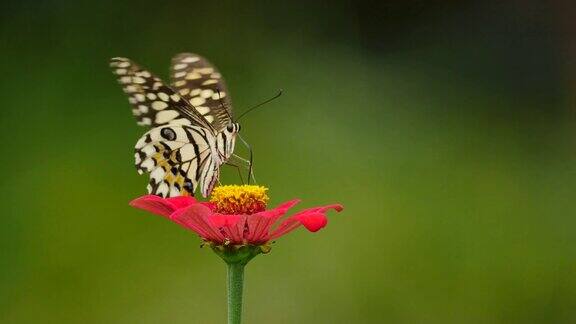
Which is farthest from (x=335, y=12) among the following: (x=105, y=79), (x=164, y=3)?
(x=105, y=79)

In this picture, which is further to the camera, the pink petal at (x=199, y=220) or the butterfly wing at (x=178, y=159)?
the butterfly wing at (x=178, y=159)

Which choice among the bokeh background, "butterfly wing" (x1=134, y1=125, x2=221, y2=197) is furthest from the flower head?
the bokeh background

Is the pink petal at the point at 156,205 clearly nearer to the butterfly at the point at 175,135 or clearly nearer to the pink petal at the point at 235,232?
the pink petal at the point at 235,232

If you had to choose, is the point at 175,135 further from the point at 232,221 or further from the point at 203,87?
the point at 232,221

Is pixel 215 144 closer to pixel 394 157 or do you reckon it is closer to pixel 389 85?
pixel 394 157

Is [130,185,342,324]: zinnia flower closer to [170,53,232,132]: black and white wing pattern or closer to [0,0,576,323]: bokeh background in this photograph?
[170,53,232,132]: black and white wing pattern

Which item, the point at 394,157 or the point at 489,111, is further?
the point at 489,111

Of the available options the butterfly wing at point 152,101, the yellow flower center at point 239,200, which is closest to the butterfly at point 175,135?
the butterfly wing at point 152,101

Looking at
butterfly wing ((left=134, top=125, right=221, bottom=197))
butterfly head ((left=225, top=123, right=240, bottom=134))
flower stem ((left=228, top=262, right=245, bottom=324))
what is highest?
butterfly head ((left=225, top=123, right=240, bottom=134))
